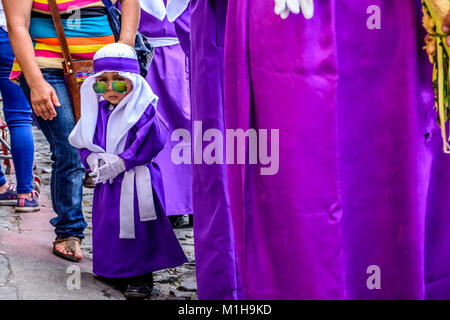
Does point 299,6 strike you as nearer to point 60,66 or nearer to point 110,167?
point 110,167

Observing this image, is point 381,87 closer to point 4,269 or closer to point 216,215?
point 216,215

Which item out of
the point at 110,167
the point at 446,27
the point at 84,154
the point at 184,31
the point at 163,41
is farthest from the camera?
the point at 163,41

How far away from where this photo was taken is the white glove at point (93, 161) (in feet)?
10.7

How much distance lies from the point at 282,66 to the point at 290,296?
0.68m

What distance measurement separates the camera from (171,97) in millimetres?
4684

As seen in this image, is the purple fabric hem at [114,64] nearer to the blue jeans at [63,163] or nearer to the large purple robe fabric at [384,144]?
the blue jeans at [63,163]

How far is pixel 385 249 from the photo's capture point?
221cm

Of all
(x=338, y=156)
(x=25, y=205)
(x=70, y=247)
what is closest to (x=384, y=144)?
(x=338, y=156)

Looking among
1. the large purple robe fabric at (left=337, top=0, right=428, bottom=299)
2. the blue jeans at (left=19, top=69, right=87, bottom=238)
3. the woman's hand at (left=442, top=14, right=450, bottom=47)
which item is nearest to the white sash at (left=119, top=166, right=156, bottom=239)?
the blue jeans at (left=19, top=69, right=87, bottom=238)

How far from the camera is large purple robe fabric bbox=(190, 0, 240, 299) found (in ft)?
8.20

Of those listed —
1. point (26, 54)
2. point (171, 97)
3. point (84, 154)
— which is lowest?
point (84, 154)

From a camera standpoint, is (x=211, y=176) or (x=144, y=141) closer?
(x=211, y=176)

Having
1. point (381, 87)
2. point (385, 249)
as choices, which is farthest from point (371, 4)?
point (385, 249)

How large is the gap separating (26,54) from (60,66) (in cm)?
22
